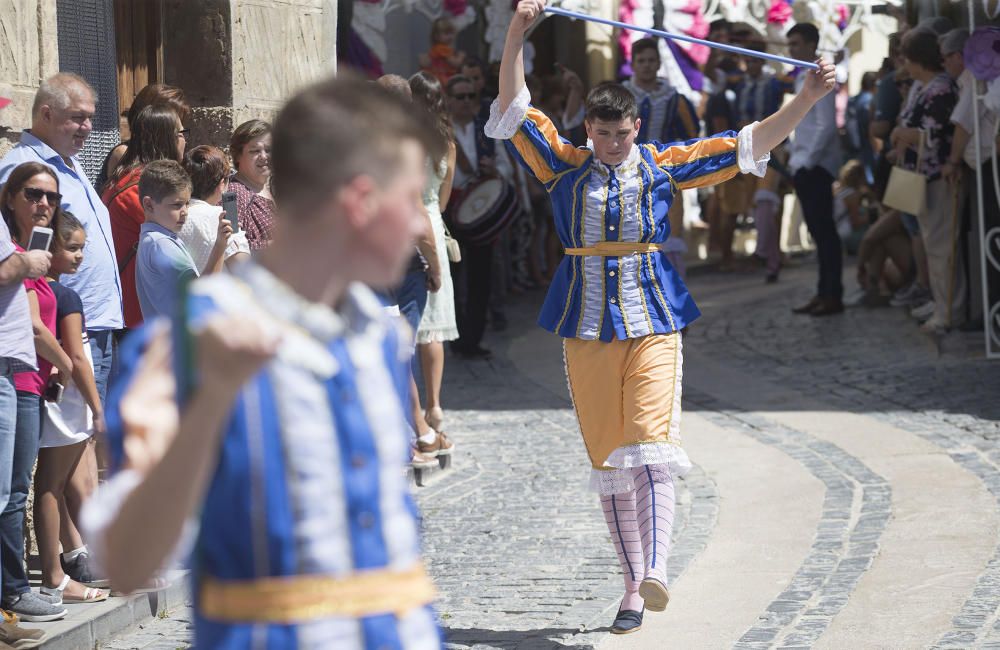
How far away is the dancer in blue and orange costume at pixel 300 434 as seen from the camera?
2.05 meters

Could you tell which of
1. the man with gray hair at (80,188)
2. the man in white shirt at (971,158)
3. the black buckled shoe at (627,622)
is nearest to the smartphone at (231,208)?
the man with gray hair at (80,188)

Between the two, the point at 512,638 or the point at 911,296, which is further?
the point at 911,296

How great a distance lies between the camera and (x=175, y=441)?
1966 mm

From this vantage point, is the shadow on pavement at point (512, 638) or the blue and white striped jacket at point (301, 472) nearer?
the blue and white striped jacket at point (301, 472)

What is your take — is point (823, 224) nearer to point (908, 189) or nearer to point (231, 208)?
point (908, 189)

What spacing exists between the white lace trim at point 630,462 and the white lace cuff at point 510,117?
3.83 ft

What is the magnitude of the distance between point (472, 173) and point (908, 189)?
3178 millimetres

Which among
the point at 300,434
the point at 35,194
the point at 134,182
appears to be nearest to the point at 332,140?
the point at 300,434

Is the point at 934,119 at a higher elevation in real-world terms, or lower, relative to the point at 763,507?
higher

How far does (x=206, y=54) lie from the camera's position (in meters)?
7.56

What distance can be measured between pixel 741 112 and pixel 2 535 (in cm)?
991

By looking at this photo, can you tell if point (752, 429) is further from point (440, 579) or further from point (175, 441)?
point (175, 441)

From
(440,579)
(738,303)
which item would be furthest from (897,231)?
(440,579)

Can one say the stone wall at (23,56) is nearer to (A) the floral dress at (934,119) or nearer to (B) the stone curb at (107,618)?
(B) the stone curb at (107,618)
